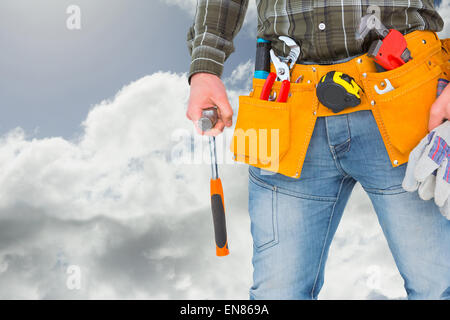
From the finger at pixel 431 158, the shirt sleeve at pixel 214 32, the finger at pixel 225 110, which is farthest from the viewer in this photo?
the shirt sleeve at pixel 214 32

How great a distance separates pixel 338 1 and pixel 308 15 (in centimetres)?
10

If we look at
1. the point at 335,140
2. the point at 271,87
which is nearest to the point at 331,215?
the point at 335,140

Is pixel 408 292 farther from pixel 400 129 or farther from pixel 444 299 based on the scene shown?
pixel 400 129

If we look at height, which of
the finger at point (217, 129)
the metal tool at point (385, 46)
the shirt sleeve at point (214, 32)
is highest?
the shirt sleeve at point (214, 32)

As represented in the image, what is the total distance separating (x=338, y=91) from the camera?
4.55 feet

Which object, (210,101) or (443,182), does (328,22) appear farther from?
(443,182)

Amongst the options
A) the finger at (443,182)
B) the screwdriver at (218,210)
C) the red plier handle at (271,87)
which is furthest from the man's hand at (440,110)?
the screwdriver at (218,210)

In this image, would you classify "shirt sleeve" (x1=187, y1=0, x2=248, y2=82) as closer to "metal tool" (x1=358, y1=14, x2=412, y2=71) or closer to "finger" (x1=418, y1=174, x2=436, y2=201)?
"metal tool" (x1=358, y1=14, x2=412, y2=71)

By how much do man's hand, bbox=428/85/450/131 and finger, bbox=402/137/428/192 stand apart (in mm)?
76

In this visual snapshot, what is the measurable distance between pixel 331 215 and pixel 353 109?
1.39 ft

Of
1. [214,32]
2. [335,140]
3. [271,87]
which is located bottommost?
[335,140]

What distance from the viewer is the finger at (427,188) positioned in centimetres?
138

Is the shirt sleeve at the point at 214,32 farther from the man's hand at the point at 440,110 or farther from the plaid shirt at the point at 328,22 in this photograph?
the man's hand at the point at 440,110

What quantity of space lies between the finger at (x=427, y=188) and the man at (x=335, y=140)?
0.07 metres
